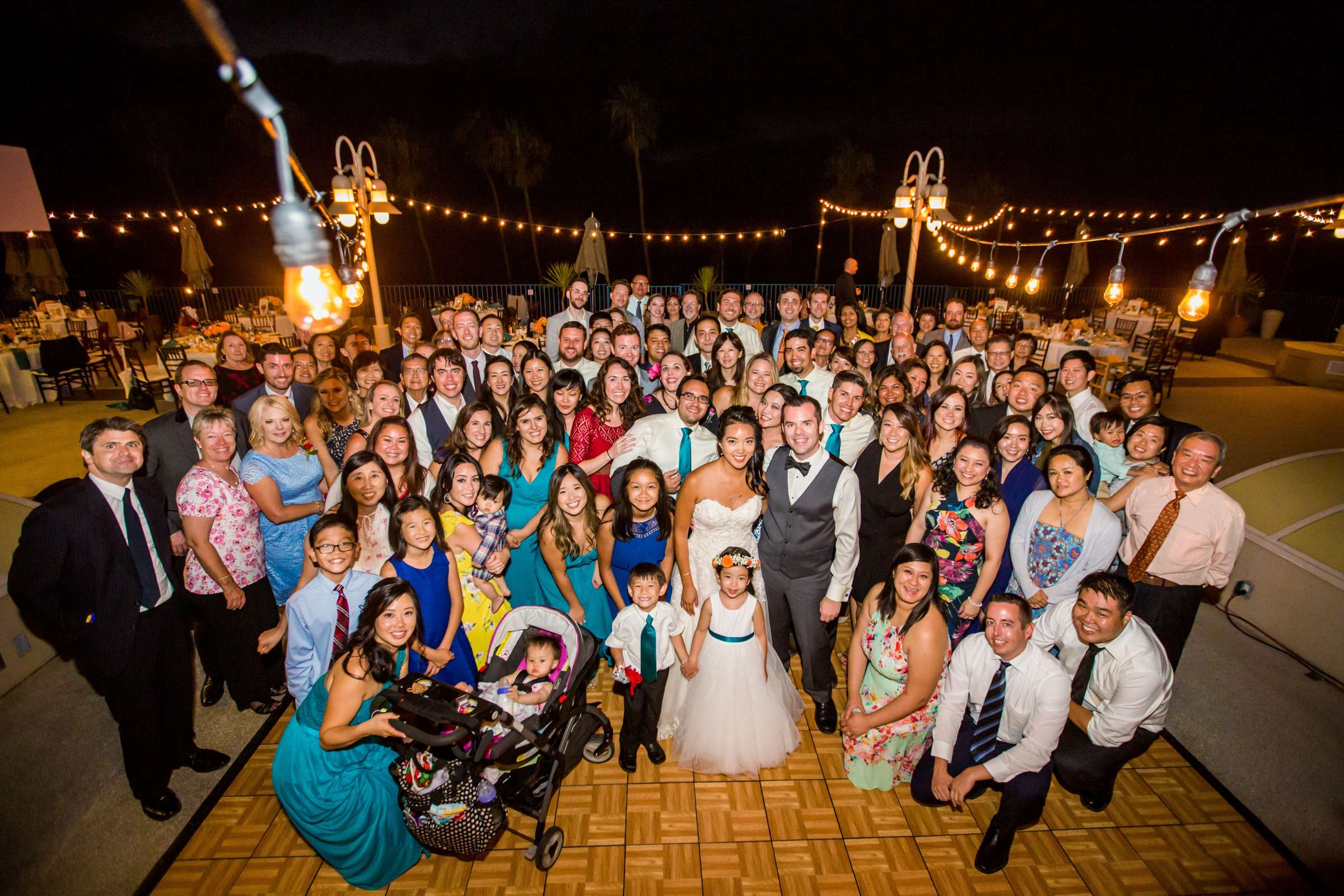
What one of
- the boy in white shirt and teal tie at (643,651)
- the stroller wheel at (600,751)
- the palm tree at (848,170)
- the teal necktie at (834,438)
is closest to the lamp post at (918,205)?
the teal necktie at (834,438)

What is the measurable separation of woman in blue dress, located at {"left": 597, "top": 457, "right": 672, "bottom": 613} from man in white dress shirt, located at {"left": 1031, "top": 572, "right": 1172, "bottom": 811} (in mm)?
2078

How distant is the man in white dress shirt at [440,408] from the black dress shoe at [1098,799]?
4.63 meters

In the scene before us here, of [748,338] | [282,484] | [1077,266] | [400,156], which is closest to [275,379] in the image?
[282,484]

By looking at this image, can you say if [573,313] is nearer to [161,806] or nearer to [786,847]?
[161,806]

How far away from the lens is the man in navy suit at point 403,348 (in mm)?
5902

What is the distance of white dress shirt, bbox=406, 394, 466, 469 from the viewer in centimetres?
440

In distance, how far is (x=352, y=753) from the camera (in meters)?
2.47

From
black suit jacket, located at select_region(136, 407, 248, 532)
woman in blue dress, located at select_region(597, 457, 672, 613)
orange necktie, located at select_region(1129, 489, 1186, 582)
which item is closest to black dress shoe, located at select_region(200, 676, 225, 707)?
→ black suit jacket, located at select_region(136, 407, 248, 532)

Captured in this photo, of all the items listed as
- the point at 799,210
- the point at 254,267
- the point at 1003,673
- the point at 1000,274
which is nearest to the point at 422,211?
the point at 254,267

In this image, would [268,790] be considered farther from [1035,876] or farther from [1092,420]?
[1092,420]

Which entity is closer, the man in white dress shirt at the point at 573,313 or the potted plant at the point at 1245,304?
the man in white dress shirt at the point at 573,313

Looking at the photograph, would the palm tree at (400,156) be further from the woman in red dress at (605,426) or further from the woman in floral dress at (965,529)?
the woman in floral dress at (965,529)

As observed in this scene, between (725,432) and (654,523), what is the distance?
28.0 inches

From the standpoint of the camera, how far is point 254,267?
25000 mm
